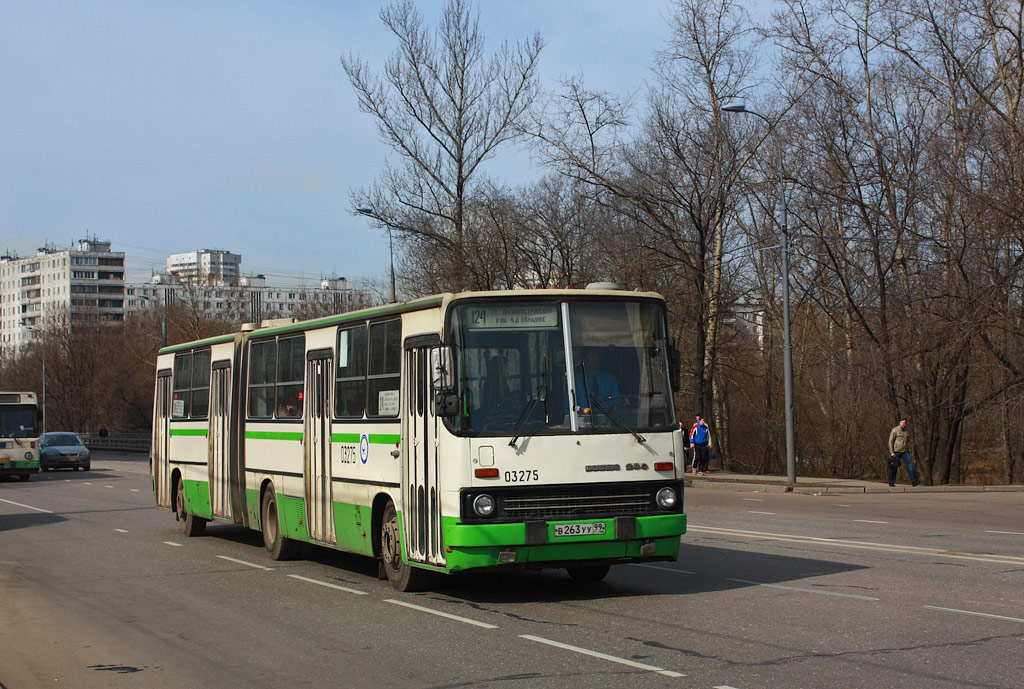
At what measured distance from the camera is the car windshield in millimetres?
49156

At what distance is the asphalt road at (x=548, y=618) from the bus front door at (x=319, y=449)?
25.6 inches

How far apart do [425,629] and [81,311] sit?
107658mm

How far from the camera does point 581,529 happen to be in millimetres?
10562

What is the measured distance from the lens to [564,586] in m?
12.1

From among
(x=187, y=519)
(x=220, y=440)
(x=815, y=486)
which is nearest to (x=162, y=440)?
(x=187, y=519)

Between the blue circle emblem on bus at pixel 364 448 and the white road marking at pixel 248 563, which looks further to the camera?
the white road marking at pixel 248 563

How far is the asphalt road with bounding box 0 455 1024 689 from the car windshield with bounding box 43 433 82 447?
1314 inches


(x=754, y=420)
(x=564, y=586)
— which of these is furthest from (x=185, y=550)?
(x=754, y=420)

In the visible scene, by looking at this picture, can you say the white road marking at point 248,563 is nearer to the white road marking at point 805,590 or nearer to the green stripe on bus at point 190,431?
the green stripe on bus at point 190,431

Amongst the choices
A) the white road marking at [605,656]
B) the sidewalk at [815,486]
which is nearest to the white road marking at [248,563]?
the white road marking at [605,656]

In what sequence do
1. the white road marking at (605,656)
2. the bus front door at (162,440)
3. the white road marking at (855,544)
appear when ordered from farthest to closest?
the bus front door at (162,440)
the white road marking at (855,544)
the white road marking at (605,656)

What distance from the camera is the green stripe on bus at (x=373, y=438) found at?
11922mm

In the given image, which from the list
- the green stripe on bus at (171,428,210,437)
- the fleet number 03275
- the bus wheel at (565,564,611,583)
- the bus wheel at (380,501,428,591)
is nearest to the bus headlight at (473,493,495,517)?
the fleet number 03275

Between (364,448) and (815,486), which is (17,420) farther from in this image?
(364,448)
